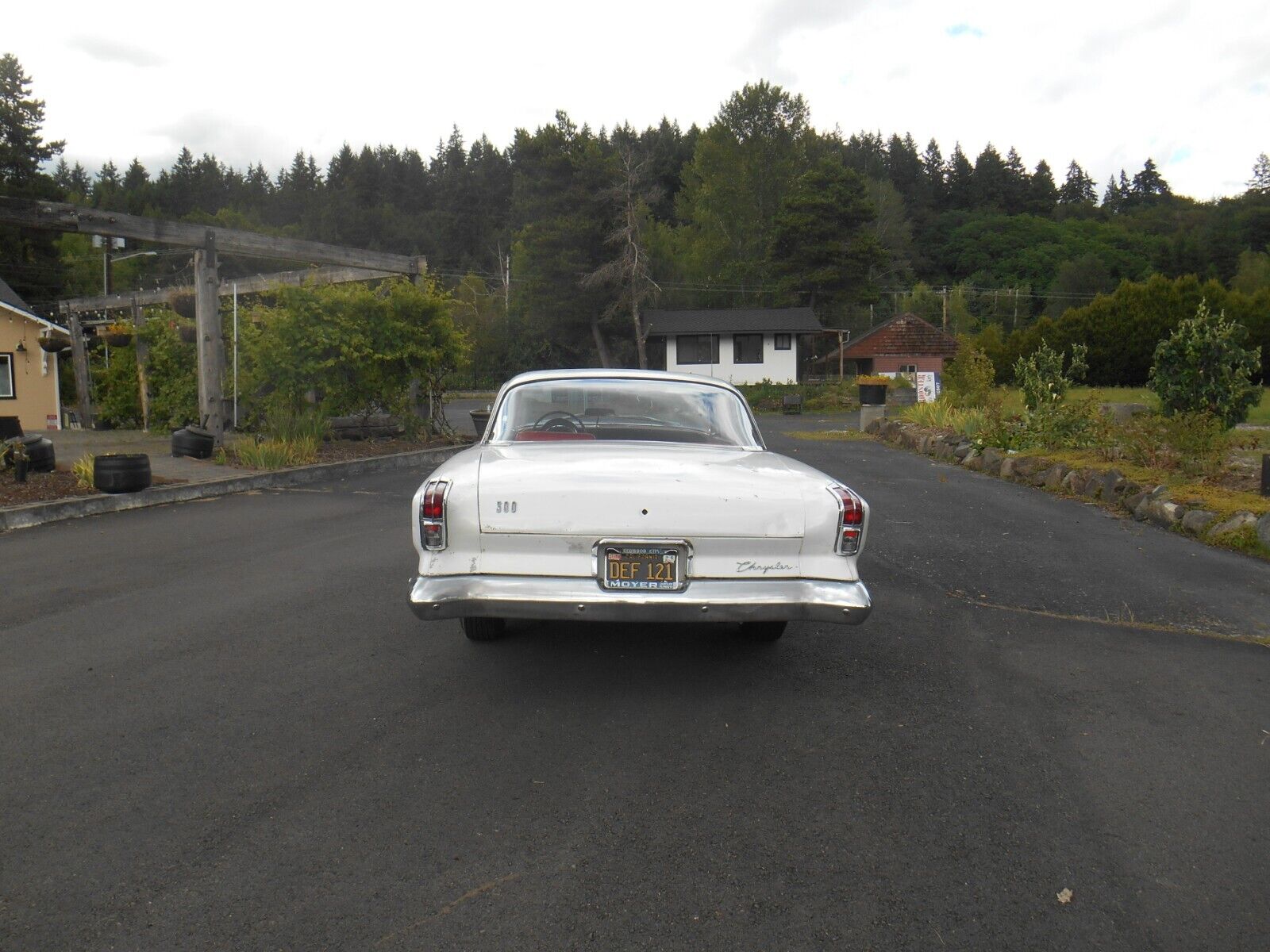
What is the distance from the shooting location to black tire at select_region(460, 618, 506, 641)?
544 cm

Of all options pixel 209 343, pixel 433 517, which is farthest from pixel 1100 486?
pixel 209 343

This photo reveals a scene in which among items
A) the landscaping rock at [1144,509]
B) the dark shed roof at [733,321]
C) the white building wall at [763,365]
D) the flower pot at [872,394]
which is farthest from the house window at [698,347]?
the landscaping rock at [1144,509]

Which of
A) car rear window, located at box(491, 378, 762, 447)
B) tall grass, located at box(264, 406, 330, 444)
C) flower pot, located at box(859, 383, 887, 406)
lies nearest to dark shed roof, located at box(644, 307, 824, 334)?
flower pot, located at box(859, 383, 887, 406)

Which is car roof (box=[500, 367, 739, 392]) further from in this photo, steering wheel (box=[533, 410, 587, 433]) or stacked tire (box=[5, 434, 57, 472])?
stacked tire (box=[5, 434, 57, 472])

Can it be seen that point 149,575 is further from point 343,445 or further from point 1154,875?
point 343,445

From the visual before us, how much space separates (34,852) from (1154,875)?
3519 millimetres

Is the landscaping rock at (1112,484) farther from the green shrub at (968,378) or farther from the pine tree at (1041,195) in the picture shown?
the pine tree at (1041,195)

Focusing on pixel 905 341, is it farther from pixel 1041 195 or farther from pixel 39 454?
pixel 1041 195

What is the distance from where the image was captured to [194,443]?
50.2ft

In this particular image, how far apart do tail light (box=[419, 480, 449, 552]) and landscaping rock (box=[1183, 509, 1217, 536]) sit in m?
7.80

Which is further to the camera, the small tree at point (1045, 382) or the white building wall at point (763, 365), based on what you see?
the white building wall at point (763, 365)

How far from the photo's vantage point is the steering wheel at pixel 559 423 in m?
5.95

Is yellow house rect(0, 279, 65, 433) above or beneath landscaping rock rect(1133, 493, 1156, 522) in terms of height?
above

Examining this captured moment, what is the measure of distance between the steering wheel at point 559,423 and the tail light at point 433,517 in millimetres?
1429
